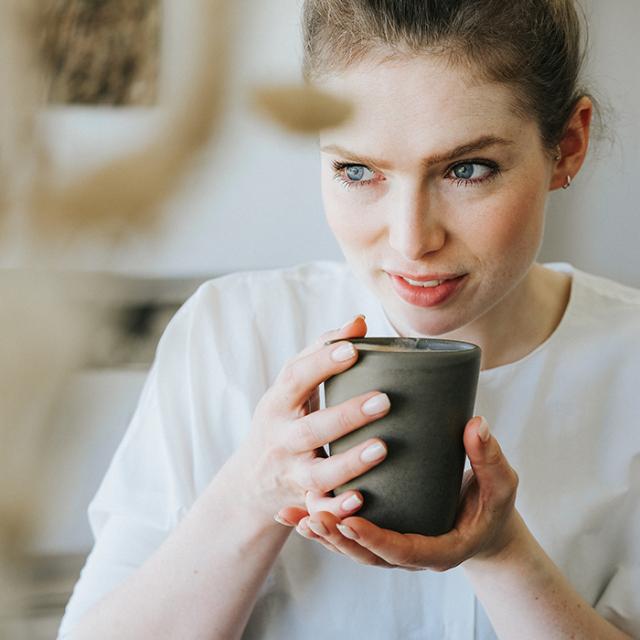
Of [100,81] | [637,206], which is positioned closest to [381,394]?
[100,81]

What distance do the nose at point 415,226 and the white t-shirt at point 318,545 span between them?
32 centimetres

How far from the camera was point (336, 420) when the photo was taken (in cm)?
71

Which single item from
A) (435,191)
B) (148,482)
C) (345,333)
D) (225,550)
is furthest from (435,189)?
(148,482)

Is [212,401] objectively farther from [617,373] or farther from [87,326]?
[87,326]

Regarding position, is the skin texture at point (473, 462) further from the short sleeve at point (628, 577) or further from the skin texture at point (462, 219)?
the short sleeve at point (628, 577)

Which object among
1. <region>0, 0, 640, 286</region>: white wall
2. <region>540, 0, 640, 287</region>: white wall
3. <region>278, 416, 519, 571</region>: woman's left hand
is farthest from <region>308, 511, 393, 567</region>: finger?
<region>540, 0, 640, 287</region>: white wall

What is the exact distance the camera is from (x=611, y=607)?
1.14 m

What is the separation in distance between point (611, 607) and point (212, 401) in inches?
22.9

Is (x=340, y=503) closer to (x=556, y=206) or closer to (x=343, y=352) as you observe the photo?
(x=343, y=352)

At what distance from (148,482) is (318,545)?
0.24m

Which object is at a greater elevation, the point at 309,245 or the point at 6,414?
the point at 6,414

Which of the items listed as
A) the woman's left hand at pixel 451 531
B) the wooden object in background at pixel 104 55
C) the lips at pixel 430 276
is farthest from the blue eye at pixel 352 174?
the wooden object in background at pixel 104 55

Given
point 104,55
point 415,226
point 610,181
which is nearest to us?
point 104,55

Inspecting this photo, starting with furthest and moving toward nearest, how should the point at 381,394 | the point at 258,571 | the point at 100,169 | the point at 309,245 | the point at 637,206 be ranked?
the point at 637,206 → the point at 309,245 → the point at 258,571 → the point at 381,394 → the point at 100,169
